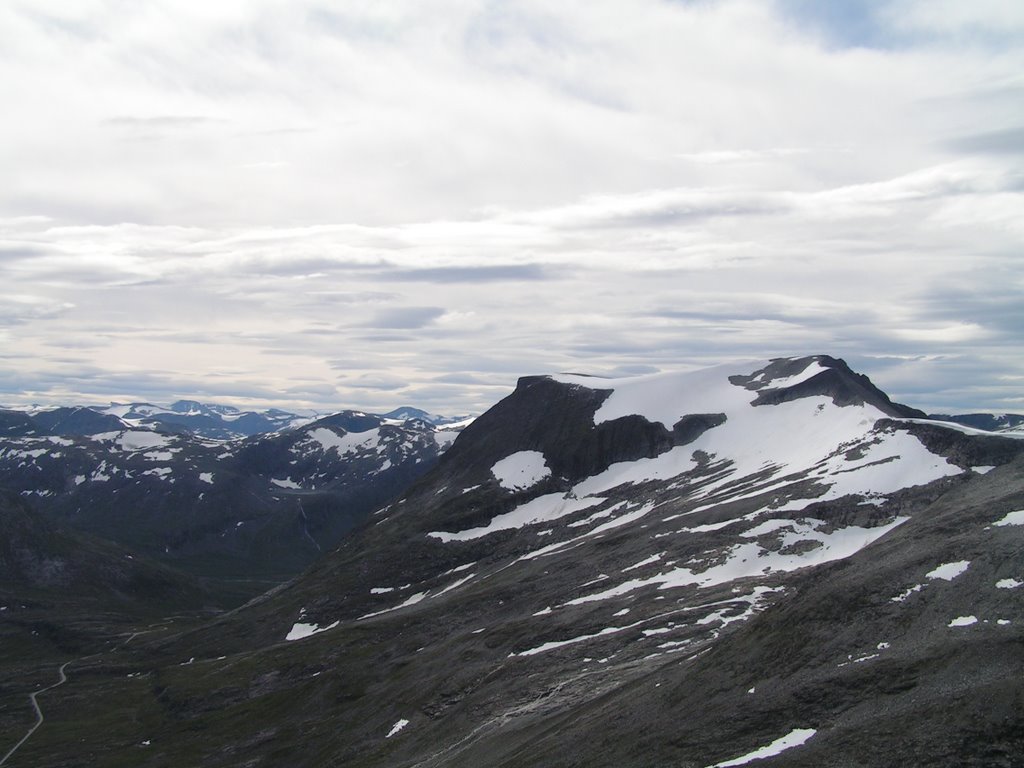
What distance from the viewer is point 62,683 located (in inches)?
6265

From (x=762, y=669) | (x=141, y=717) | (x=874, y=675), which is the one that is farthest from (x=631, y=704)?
(x=141, y=717)

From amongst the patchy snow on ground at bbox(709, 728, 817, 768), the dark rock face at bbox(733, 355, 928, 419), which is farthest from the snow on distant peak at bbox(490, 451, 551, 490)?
the patchy snow on ground at bbox(709, 728, 817, 768)

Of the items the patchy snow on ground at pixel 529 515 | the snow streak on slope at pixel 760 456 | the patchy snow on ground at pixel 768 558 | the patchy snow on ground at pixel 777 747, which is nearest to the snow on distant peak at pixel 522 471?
the snow streak on slope at pixel 760 456

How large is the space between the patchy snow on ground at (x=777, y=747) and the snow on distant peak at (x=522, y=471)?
144 metres

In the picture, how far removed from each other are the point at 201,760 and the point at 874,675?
3208 inches

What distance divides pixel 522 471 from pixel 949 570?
14361cm

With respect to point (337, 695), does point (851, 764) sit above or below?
above

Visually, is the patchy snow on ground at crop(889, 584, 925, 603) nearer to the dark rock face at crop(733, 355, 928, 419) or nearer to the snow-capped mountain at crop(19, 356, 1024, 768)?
the snow-capped mountain at crop(19, 356, 1024, 768)

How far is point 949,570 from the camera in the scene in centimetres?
4941

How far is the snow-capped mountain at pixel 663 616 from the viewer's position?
4059 cm

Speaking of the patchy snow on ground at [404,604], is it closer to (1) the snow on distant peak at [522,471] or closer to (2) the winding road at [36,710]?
(1) the snow on distant peak at [522,471]

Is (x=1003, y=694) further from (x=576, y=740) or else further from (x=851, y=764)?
(x=576, y=740)

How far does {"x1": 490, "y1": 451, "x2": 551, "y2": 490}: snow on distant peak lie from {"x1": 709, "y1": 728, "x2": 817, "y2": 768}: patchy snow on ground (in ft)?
471

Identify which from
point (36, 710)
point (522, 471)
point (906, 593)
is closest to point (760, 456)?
A: point (522, 471)
